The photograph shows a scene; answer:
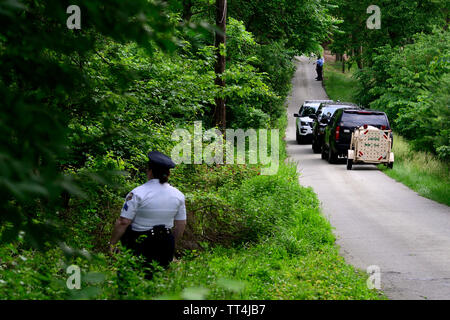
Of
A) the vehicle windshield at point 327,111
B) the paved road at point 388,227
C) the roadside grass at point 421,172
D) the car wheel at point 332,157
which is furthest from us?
the vehicle windshield at point 327,111

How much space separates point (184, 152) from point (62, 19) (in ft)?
34.1

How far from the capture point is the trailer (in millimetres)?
21688

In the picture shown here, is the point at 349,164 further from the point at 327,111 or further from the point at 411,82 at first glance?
the point at 411,82

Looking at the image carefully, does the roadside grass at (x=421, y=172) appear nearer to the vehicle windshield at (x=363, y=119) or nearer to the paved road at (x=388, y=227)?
the paved road at (x=388, y=227)

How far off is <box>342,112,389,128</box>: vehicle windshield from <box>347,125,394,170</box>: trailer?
66 centimetres

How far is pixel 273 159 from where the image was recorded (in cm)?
1967

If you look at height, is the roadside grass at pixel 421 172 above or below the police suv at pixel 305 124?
below

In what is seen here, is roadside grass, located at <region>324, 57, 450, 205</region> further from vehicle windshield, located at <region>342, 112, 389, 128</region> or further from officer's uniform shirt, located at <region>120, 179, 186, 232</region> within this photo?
officer's uniform shirt, located at <region>120, 179, 186, 232</region>

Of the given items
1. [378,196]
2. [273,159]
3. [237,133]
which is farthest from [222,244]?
[237,133]

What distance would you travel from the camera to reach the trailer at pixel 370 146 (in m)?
21.7

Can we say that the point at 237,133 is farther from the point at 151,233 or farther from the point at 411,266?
the point at 151,233
